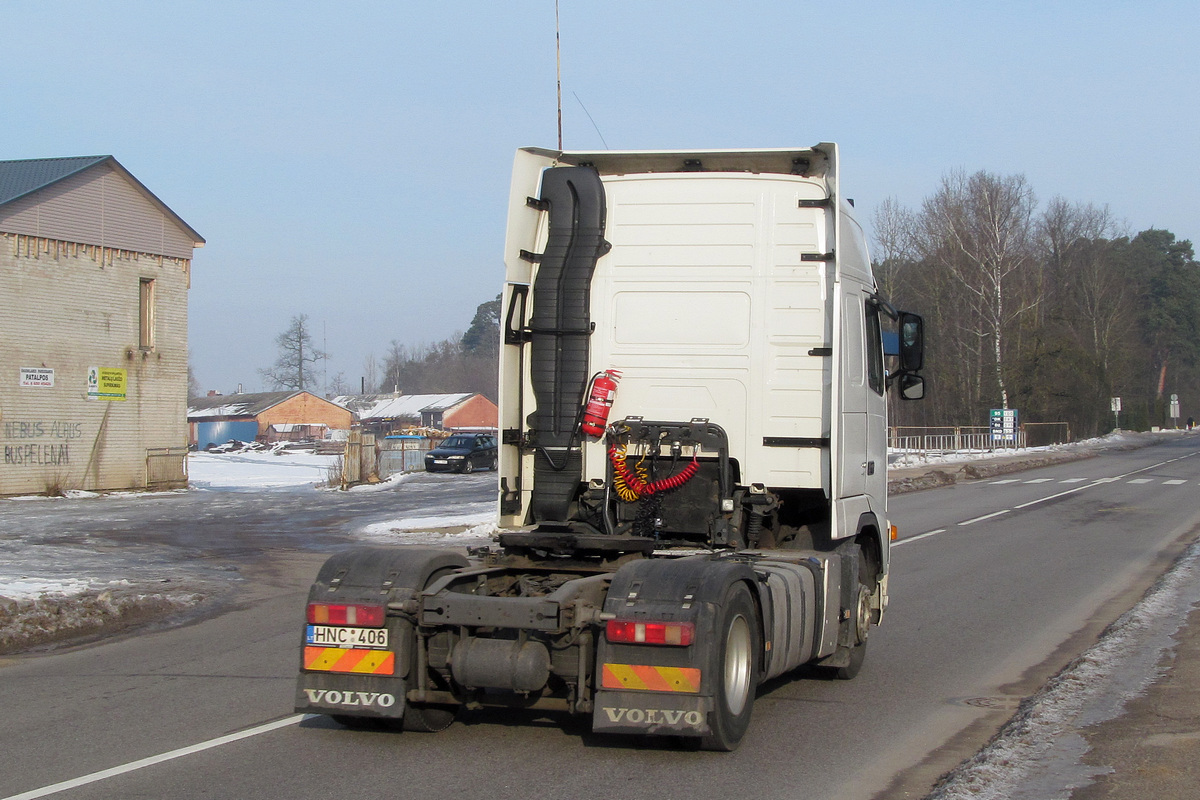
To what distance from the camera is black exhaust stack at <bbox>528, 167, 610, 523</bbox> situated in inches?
289

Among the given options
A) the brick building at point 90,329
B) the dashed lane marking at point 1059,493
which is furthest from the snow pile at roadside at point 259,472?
the dashed lane marking at point 1059,493

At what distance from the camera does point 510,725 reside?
624cm

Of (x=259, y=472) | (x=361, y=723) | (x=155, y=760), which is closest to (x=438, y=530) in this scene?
(x=361, y=723)

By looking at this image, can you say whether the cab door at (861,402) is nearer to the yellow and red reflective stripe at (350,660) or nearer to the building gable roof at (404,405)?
the yellow and red reflective stripe at (350,660)

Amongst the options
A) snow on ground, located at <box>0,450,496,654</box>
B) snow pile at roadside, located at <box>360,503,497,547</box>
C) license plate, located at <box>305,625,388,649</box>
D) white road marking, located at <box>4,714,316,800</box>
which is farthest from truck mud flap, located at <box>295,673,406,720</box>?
snow pile at roadside, located at <box>360,503,497,547</box>

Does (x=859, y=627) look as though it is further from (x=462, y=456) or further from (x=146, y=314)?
(x=462, y=456)

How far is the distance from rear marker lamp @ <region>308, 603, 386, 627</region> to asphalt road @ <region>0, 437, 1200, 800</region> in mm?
678

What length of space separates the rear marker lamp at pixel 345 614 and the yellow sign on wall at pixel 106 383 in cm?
2613

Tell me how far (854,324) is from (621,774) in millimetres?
3608

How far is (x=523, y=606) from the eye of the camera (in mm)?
5395

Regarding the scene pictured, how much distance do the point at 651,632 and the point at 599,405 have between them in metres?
2.37

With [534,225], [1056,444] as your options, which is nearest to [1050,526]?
[534,225]

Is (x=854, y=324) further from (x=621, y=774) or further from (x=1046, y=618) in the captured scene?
(x=1046, y=618)

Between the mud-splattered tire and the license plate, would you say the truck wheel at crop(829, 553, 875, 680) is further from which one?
the license plate
